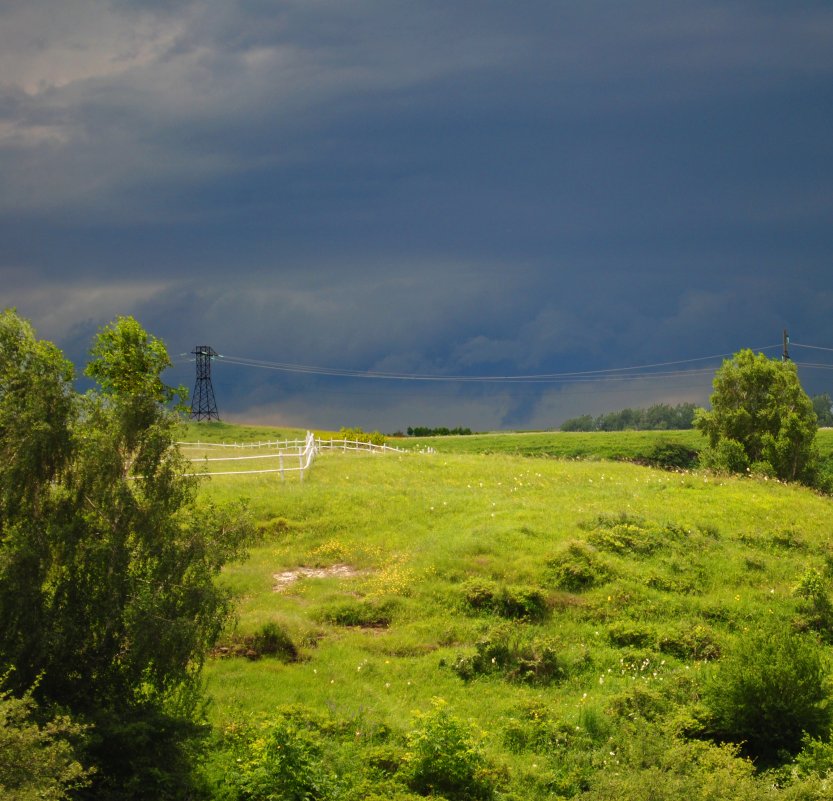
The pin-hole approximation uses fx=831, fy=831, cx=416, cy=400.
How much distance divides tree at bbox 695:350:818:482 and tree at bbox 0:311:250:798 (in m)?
43.3

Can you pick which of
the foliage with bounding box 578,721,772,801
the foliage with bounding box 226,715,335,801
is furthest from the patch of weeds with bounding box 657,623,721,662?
the foliage with bounding box 226,715,335,801

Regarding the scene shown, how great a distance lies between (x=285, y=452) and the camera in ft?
182

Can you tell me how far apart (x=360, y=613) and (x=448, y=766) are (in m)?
7.55

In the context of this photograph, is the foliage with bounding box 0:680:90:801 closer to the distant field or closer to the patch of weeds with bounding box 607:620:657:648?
the patch of weeds with bounding box 607:620:657:648

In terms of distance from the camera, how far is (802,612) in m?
21.5

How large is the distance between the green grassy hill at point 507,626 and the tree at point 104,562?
188cm

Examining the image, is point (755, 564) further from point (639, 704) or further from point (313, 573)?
point (313, 573)

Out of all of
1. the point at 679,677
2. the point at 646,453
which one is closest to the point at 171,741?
the point at 679,677

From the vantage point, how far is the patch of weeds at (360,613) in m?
20.5

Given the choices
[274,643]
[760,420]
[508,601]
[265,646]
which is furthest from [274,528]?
[760,420]

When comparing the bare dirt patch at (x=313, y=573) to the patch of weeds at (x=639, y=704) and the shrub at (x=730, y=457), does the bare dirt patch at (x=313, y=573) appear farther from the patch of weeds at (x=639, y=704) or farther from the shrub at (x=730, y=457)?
the shrub at (x=730, y=457)

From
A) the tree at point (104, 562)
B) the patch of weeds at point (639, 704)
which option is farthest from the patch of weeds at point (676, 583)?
Answer: the tree at point (104, 562)

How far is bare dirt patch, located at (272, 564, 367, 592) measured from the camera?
23.1 meters

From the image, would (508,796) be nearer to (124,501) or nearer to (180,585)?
Answer: (180,585)
